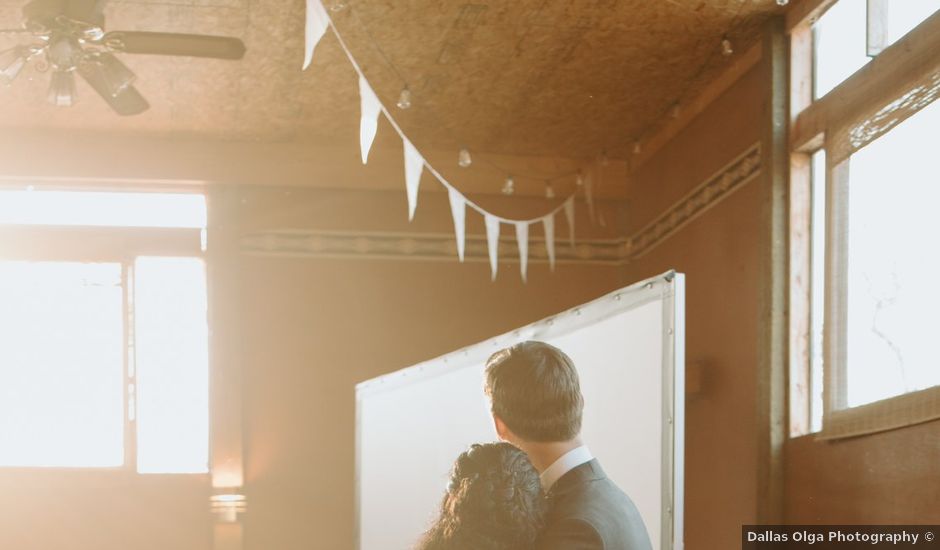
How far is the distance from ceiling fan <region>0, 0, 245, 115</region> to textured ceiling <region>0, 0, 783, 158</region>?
72cm

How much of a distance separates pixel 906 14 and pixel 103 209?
187 inches

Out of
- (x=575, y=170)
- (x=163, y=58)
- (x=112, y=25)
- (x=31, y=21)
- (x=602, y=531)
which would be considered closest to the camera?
(x=602, y=531)

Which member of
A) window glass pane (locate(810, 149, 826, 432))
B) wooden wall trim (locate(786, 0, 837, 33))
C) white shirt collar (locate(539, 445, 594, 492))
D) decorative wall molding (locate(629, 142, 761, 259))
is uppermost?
wooden wall trim (locate(786, 0, 837, 33))

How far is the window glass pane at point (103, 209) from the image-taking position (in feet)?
23.1

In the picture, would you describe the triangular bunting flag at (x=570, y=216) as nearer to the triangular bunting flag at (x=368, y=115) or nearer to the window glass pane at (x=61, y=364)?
the window glass pane at (x=61, y=364)

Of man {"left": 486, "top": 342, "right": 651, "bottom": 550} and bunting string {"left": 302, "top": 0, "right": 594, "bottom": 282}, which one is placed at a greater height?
bunting string {"left": 302, "top": 0, "right": 594, "bottom": 282}

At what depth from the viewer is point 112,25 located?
207 inches

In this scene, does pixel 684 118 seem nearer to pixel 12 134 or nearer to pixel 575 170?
pixel 575 170

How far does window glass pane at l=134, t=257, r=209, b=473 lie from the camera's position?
6.94 meters

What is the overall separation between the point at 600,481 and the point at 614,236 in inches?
227

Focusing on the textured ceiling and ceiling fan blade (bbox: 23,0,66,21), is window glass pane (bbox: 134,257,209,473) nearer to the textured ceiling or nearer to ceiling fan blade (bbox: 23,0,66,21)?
the textured ceiling

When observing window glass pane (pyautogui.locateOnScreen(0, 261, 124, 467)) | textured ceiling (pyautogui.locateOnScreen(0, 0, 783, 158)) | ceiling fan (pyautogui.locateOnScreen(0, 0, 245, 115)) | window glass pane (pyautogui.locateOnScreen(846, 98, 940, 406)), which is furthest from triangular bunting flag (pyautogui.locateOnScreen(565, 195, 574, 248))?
ceiling fan (pyautogui.locateOnScreen(0, 0, 245, 115))

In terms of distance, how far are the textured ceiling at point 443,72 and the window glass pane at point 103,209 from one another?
443mm

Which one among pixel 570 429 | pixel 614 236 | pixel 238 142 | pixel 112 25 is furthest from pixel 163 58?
pixel 570 429
